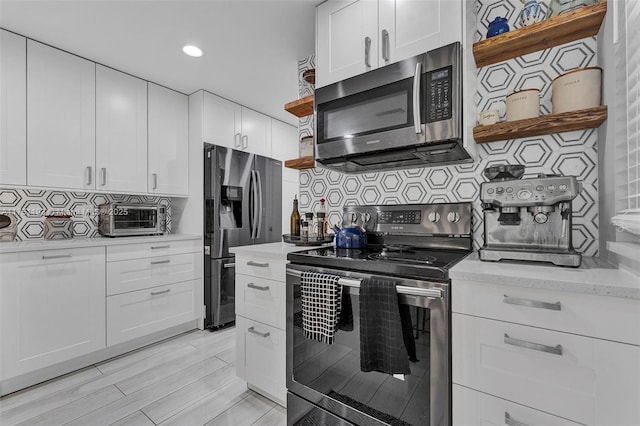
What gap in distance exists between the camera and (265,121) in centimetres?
385

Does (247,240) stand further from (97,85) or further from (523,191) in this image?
(523,191)

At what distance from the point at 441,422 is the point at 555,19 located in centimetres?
171

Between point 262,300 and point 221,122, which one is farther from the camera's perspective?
point 221,122

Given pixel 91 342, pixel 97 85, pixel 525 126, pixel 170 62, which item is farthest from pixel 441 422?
pixel 97 85

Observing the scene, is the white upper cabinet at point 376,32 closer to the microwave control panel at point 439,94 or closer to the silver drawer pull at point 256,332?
the microwave control panel at point 439,94

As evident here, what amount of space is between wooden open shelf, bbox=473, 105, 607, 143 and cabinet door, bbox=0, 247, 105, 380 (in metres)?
2.82

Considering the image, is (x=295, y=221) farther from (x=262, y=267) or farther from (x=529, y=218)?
(x=529, y=218)

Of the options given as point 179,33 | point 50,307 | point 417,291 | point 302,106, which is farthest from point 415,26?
point 50,307

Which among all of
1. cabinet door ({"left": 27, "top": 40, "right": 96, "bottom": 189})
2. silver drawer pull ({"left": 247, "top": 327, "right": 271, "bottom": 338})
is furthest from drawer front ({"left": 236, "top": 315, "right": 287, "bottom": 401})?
cabinet door ({"left": 27, "top": 40, "right": 96, "bottom": 189})

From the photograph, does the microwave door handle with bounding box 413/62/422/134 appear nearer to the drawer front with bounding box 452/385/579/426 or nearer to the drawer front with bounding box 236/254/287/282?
the drawer front with bounding box 236/254/287/282

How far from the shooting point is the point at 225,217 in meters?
3.12

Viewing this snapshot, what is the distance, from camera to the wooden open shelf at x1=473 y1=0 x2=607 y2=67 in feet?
4.03

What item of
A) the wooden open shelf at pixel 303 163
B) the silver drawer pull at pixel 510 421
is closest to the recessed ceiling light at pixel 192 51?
the wooden open shelf at pixel 303 163

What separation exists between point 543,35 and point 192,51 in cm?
239
